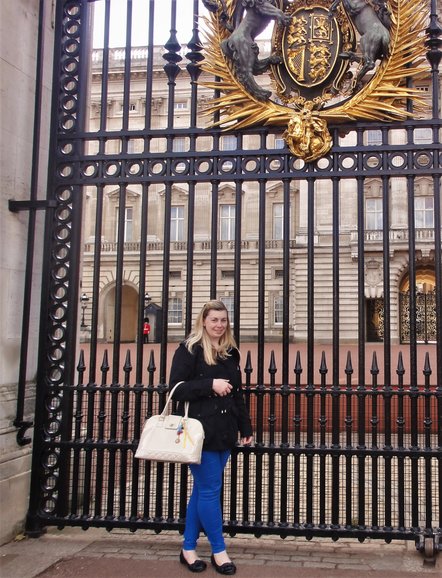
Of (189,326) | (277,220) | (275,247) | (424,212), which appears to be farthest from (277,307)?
(189,326)

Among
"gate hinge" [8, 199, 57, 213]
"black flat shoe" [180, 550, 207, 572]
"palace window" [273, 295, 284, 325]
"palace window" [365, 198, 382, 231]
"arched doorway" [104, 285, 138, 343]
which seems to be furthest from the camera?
"arched doorway" [104, 285, 138, 343]

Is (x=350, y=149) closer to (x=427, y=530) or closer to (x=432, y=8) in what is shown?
(x=432, y=8)

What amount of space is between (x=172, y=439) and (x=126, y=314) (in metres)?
31.5

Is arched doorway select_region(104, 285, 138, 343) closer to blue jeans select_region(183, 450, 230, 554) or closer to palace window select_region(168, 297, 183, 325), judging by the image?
palace window select_region(168, 297, 183, 325)

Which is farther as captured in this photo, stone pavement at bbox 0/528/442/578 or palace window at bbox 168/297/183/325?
palace window at bbox 168/297/183/325

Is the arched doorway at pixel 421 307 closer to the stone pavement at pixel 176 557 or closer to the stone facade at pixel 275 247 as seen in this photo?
the stone facade at pixel 275 247

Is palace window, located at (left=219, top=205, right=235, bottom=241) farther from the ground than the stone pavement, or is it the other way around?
palace window, located at (left=219, top=205, right=235, bottom=241)

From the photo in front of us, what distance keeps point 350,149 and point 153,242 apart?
24980mm

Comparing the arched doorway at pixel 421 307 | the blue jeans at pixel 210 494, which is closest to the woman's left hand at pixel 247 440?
the blue jeans at pixel 210 494

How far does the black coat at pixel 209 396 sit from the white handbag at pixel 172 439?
0.30 ft

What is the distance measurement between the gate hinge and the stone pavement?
9.89ft

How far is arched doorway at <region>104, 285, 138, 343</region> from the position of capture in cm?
3147

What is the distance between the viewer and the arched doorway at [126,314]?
31.5 metres

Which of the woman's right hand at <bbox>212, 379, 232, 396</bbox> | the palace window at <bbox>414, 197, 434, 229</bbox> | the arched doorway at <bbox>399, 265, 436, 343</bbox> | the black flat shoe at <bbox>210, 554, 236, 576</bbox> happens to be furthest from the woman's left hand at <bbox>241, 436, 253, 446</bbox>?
the palace window at <bbox>414, 197, 434, 229</bbox>
